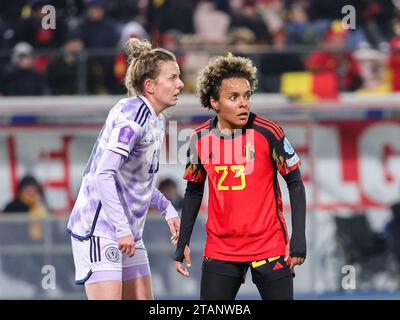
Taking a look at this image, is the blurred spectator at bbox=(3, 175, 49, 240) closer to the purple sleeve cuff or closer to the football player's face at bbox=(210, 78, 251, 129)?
the purple sleeve cuff

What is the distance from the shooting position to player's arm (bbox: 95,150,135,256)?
7.15 meters

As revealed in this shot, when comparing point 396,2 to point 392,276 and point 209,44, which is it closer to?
point 209,44

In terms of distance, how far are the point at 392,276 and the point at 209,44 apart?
3.90 metres

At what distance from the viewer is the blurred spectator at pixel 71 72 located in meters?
15.1

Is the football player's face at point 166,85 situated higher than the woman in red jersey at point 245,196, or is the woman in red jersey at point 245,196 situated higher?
the football player's face at point 166,85

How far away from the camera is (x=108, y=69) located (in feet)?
50.1

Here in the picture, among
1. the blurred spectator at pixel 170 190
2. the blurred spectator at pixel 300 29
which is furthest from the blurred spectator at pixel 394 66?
the blurred spectator at pixel 170 190

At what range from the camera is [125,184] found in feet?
24.4

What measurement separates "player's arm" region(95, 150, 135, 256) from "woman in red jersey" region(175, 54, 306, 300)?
1.77 feet

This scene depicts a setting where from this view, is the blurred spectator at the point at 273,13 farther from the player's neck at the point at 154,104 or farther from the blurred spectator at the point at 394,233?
the player's neck at the point at 154,104

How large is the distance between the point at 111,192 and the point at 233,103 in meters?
0.95

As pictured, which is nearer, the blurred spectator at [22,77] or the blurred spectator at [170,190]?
the blurred spectator at [170,190]

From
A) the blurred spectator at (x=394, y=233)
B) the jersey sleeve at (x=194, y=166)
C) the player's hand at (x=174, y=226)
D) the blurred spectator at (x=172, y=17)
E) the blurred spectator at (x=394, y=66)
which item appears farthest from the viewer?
the blurred spectator at (x=172, y=17)
